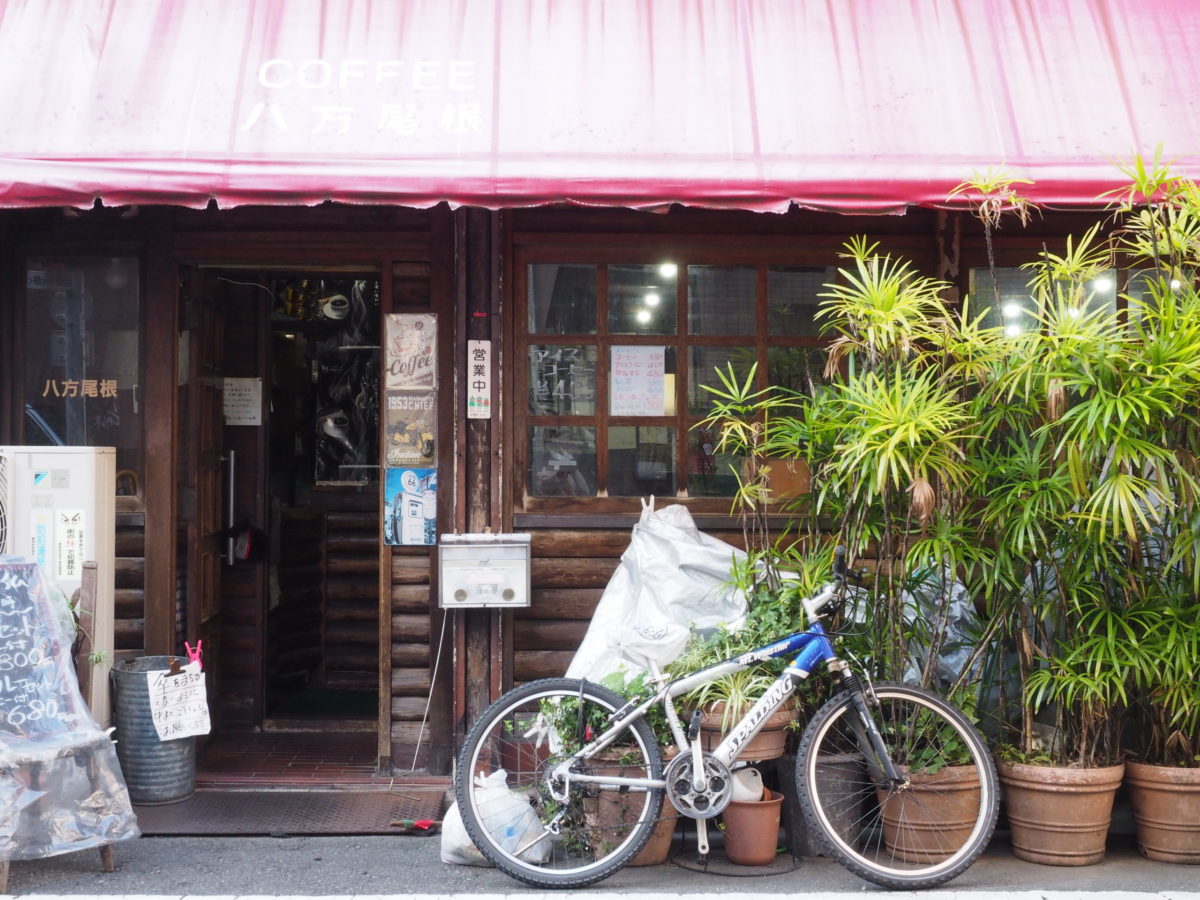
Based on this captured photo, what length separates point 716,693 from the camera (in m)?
4.96

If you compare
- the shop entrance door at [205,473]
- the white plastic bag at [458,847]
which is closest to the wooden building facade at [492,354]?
the shop entrance door at [205,473]

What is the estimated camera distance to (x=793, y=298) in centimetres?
633

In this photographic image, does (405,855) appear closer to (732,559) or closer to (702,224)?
(732,559)

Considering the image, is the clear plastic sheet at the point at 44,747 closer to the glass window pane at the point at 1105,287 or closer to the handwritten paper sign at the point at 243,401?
the handwritten paper sign at the point at 243,401

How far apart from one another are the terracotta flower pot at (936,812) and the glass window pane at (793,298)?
252 centimetres

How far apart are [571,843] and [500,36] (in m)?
3.95

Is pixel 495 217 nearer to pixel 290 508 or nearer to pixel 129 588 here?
pixel 129 588

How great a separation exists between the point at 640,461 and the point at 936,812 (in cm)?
238

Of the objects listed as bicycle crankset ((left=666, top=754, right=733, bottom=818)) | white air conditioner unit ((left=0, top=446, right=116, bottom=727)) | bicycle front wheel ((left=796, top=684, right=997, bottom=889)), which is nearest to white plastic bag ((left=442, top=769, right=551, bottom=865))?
bicycle crankset ((left=666, top=754, right=733, bottom=818))

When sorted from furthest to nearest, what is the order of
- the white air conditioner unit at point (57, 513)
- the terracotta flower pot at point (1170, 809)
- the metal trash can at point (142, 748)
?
the metal trash can at point (142, 748) < the white air conditioner unit at point (57, 513) < the terracotta flower pot at point (1170, 809)

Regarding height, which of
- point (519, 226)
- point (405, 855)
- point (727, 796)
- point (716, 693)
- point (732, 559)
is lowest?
point (405, 855)

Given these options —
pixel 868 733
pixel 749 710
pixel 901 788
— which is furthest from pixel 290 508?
pixel 901 788

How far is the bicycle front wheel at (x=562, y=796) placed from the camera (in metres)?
4.72

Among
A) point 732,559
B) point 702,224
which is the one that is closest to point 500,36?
point 702,224
